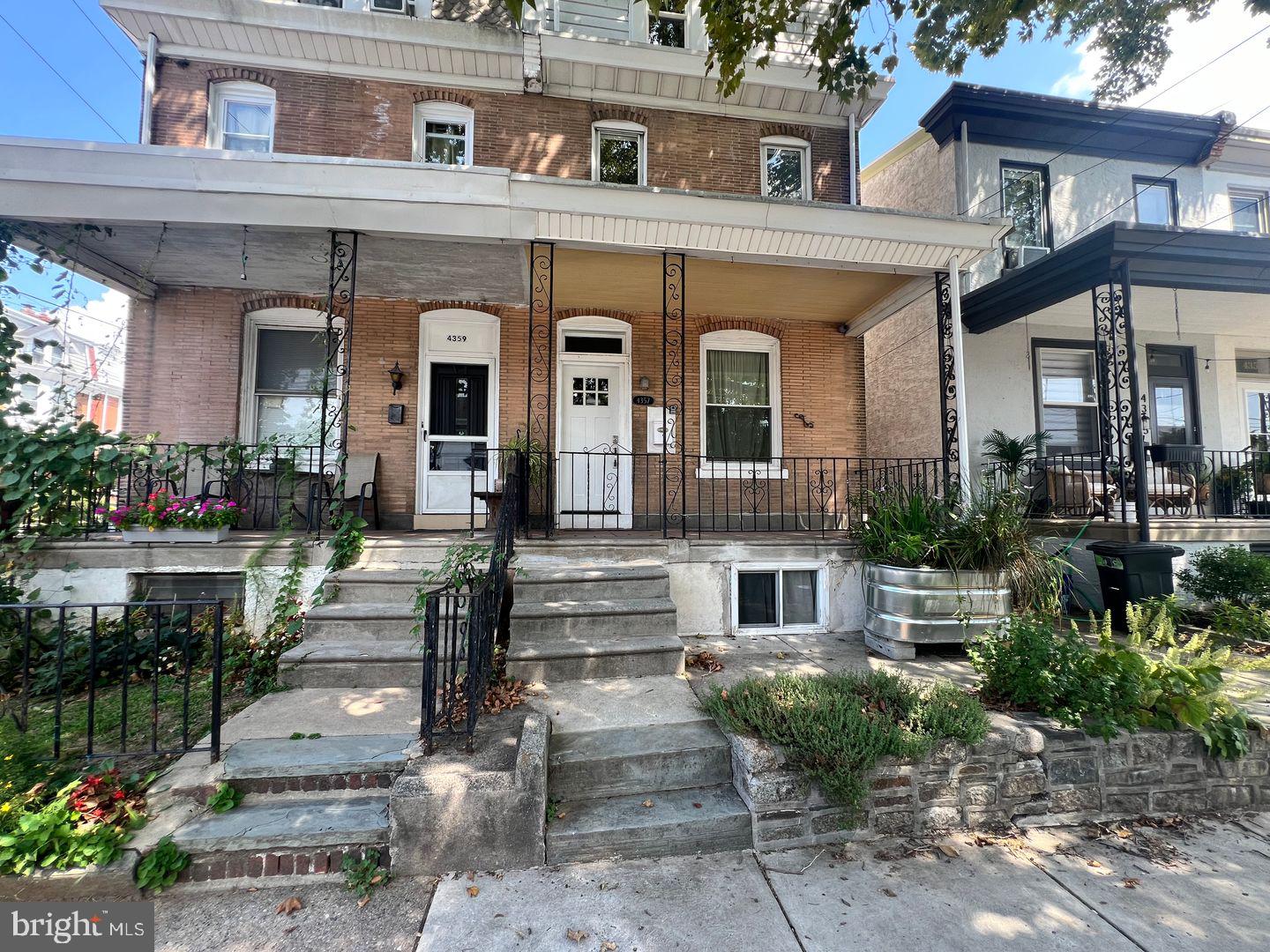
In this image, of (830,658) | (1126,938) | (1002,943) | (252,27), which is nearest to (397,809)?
(1002,943)

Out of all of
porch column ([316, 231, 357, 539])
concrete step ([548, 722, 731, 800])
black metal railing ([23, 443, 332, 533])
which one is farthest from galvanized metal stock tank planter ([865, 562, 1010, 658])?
black metal railing ([23, 443, 332, 533])

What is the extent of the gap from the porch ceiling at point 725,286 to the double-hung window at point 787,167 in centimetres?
217

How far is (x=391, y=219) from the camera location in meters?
5.06

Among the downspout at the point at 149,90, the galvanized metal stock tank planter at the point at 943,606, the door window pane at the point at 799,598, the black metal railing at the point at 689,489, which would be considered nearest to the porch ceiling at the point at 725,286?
the black metal railing at the point at 689,489

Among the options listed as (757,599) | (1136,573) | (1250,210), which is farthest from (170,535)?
(1250,210)

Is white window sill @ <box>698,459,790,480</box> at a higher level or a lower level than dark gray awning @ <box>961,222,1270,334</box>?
lower

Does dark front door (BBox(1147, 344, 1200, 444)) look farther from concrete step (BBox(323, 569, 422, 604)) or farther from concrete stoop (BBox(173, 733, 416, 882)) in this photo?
concrete stoop (BBox(173, 733, 416, 882))

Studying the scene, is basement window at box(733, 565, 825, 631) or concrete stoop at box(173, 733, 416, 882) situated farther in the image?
basement window at box(733, 565, 825, 631)

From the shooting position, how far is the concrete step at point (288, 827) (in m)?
2.49

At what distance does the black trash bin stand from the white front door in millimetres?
5582

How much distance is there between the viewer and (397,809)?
250cm

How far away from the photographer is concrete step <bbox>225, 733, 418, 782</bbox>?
286 centimetres

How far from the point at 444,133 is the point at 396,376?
12.1 ft

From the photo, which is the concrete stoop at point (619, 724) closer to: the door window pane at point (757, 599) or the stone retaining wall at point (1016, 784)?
the stone retaining wall at point (1016, 784)
